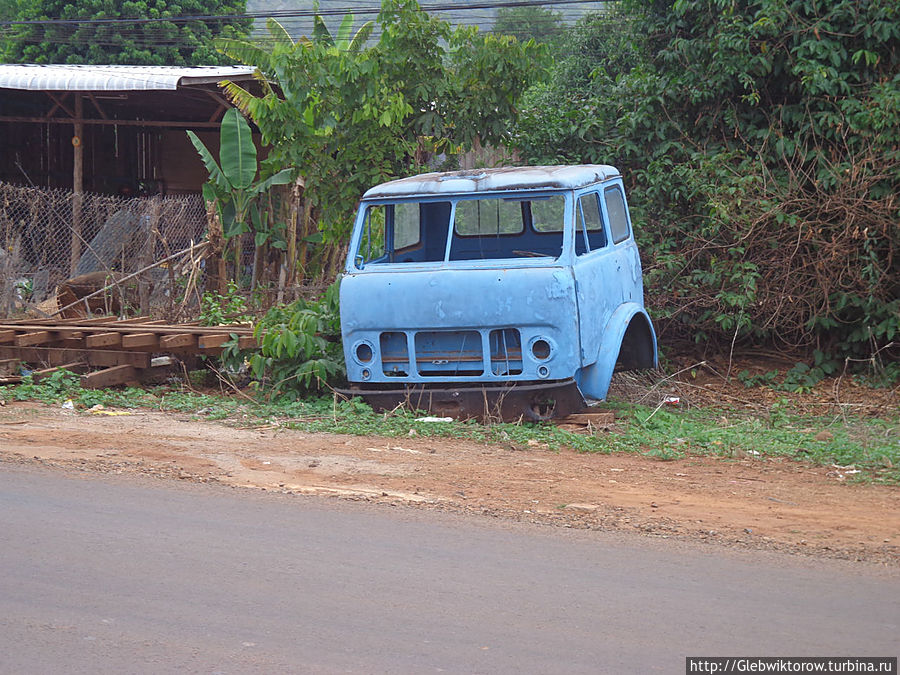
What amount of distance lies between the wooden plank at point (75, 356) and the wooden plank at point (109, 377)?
9 centimetres

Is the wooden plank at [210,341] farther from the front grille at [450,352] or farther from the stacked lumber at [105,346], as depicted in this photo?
the front grille at [450,352]

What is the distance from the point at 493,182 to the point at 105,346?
15.2 feet

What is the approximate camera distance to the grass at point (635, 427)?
707 cm

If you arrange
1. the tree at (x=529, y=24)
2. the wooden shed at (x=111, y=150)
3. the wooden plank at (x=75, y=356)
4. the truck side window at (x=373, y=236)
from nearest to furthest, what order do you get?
1. the truck side window at (x=373, y=236)
2. the wooden plank at (x=75, y=356)
3. the wooden shed at (x=111, y=150)
4. the tree at (x=529, y=24)

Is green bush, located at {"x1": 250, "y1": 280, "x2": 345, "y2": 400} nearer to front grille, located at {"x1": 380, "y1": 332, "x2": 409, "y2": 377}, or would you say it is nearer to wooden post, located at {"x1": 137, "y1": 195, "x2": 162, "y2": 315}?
front grille, located at {"x1": 380, "y1": 332, "x2": 409, "y2": 377}

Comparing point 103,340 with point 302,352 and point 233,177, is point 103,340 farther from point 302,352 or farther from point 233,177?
point 233,177

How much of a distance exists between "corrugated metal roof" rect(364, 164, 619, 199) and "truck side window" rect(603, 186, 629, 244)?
15.1 inches

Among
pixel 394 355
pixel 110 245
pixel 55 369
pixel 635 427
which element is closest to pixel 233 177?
pixel 110 245

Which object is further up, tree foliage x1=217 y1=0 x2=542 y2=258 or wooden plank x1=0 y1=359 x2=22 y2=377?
tree foliage x1=217 y1=0 x2=542 y2=258

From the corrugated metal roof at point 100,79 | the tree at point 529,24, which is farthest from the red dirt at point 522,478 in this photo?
the tree at point 529,24

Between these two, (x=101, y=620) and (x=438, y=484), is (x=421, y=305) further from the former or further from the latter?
(x=101, y=620)

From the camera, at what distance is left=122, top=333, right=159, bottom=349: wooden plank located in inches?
382

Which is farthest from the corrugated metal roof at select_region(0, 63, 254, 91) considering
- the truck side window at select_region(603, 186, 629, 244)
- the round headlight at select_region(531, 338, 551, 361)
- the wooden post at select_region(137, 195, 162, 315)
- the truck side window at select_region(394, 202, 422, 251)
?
the round headlight at select_region(531, 338, 551, 361)

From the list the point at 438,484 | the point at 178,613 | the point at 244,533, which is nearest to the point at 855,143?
the point at 438,484
